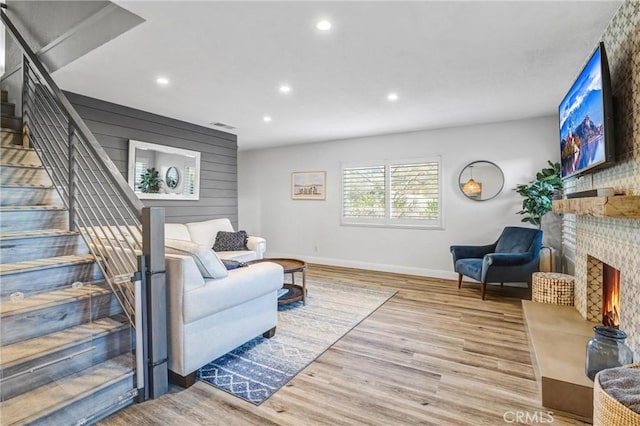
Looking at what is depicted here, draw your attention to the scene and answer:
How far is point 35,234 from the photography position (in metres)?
2.34

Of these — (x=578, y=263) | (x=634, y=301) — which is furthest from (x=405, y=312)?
(x=634, y=301)

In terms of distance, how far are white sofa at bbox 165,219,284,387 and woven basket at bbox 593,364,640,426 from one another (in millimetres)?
2106

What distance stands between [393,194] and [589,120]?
354cm

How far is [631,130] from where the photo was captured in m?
1.91

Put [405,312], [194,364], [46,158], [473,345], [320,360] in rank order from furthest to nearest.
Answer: [405,312] < [46,158] < [473,345] < [320,360] < [194,364]

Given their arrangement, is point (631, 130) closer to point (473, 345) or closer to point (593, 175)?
point (593, 175)

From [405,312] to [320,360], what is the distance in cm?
147

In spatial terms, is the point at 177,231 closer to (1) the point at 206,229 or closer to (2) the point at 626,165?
(1) the point at 206,229

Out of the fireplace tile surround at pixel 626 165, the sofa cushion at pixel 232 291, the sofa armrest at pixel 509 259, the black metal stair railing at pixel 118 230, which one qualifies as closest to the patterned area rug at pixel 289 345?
the sofa cushion at pixel 232 291

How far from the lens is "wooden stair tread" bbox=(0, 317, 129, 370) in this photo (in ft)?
5.64

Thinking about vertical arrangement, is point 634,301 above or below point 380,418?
above

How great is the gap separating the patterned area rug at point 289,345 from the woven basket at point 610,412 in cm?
169

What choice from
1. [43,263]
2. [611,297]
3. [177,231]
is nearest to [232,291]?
[43,263]

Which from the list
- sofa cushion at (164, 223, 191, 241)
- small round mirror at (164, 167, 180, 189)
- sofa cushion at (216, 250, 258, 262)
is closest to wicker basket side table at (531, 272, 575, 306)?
sofa cushion at (216, 250, 258, 262)
